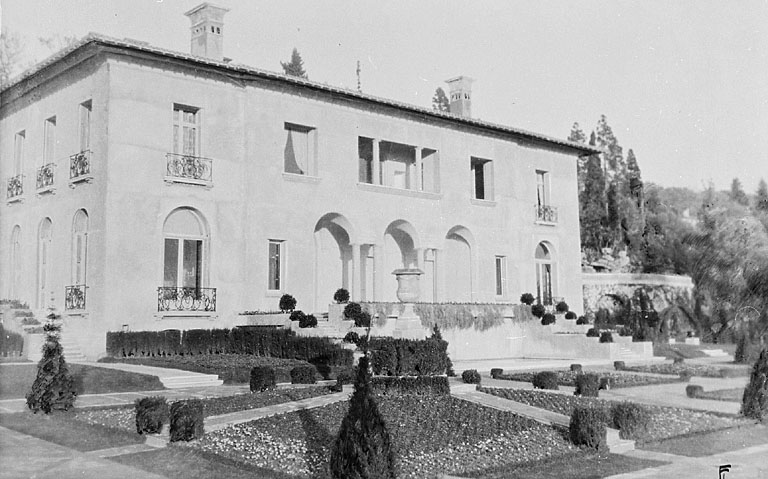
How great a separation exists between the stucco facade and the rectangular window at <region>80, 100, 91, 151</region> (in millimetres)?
63

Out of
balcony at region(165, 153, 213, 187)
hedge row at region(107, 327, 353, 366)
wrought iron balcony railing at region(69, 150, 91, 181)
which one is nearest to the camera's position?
hedge row at region(107, 327, 353, 366)

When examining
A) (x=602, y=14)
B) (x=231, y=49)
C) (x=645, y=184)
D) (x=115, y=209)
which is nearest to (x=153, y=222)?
(x=115, y=209)

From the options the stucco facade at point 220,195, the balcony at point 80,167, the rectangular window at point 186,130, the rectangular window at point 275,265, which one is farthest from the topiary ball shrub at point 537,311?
the balcony at point 80,167

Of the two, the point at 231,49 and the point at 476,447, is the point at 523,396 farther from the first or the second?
the point at 231,49

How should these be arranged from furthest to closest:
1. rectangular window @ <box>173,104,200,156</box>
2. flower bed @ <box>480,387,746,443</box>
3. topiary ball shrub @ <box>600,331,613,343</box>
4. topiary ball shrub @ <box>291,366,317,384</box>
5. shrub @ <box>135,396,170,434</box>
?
topiary ball shrub @ <box>600,331,613,343</box> < rectangular window @ <box>173,104,200,156</box> < topiary ball shrub @ <box>291,366,317,384</box> < flower bed @ <box>480,387,746,443</box> < shrub @ <box>135,396,170,434</box>

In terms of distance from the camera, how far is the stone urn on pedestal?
19.1 meters

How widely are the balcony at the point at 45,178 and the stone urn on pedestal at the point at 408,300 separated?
13.3 meters

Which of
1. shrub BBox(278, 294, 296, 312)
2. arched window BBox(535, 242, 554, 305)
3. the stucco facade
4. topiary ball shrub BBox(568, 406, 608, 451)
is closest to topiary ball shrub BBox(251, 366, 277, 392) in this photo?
topiary ball shrub BBox(568, 406, 608, 451)

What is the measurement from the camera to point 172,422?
1062 centimetres

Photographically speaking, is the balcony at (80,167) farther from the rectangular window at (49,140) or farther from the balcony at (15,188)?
the balcony at (15,188)

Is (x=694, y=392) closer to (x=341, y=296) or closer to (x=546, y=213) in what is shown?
(x=341, y=296)

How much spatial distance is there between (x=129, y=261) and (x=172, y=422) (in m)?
13.4

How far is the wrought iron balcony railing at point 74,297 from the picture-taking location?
23.4m

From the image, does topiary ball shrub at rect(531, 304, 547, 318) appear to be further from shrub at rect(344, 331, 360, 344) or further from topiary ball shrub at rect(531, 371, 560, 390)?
topiary ball shrub at rect(531, 371, 560, 390)
